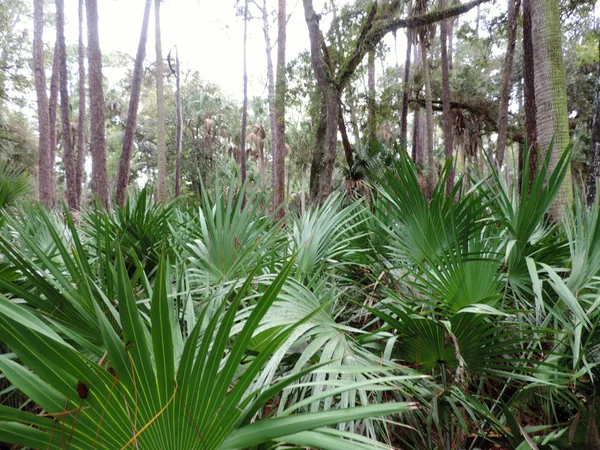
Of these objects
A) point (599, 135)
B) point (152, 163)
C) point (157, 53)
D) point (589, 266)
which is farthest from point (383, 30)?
point (152, 163)

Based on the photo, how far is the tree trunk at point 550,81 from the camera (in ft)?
12.7

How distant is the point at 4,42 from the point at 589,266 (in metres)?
22.4

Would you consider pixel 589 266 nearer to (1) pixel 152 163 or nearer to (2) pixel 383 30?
(2) pixel 383 30

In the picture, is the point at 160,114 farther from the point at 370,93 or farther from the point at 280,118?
the point at 370,93

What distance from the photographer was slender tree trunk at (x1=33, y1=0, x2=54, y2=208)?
38.4 ft

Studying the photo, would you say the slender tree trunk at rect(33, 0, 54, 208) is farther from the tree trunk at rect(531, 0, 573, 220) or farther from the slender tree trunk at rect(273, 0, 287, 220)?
the tree trunk at rect(531, 0, 573, 220)

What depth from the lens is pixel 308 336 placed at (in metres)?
1.42

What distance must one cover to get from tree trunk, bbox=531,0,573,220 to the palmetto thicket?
7.27 feet

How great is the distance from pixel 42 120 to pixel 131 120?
454 centimetres

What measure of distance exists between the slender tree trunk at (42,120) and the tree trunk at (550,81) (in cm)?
Result: 1214

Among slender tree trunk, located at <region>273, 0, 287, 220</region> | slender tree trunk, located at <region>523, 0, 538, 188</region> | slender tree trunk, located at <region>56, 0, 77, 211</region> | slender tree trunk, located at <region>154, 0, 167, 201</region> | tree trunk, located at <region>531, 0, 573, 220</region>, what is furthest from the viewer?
slender tree trunk, located at <region>154, 0, 167, 201</region>

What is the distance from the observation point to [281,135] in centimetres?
1215

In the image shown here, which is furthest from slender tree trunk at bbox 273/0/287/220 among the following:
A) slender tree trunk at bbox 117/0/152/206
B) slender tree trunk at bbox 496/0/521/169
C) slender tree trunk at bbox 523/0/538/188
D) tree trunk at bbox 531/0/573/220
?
slender tree trunk at bbox 496/0/521/169

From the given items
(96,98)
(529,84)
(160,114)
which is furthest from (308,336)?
(160,114)
